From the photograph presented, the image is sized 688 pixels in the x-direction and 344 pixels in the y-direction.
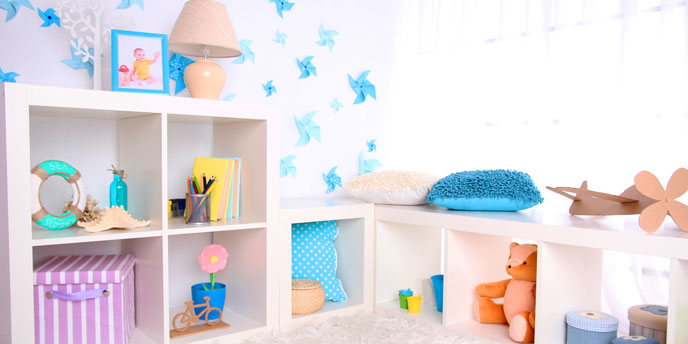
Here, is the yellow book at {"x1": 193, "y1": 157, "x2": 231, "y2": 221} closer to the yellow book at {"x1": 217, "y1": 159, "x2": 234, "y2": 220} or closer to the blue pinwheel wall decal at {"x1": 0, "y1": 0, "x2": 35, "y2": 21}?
the yellow book at {"x1": 217, "y1": 159, "x2": 234, "y2": 220}

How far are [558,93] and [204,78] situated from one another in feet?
4.19

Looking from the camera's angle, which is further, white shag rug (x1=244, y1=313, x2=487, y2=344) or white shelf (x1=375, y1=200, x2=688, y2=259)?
white shag rug (x1=244, y1=313, x2=487, y2=344)

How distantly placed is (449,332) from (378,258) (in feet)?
1.32

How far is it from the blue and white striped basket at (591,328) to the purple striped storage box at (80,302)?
1282 millimetres

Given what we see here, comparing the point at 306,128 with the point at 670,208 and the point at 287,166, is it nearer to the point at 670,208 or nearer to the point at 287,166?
the point at 287,166

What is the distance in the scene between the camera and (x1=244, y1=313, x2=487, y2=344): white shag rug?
1.63m

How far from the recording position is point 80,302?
1447mm

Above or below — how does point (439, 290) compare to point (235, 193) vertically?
below

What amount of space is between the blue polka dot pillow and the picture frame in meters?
0.72

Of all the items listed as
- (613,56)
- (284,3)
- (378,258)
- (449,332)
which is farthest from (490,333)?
(284,3)

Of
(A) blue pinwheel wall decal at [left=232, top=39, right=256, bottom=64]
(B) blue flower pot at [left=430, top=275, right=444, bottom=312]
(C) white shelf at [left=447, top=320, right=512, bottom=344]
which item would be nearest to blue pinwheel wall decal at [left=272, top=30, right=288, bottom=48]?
(A) blue pinwheel wall decal at [left=232, top=39, right=256, bottom=64]

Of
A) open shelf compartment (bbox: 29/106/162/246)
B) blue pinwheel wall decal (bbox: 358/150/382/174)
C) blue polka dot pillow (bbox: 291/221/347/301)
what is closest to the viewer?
open shelf compartment (bbox: 29/106/162/246)

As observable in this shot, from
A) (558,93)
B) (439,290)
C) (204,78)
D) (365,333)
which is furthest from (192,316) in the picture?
(558,93)

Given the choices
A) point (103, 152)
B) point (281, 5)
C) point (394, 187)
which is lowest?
point (394, 187)
